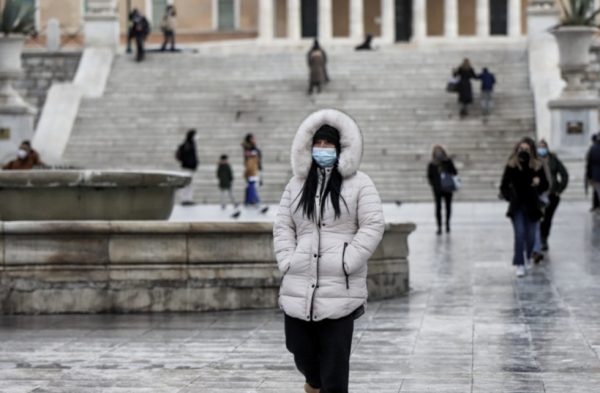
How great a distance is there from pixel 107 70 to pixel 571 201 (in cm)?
1416

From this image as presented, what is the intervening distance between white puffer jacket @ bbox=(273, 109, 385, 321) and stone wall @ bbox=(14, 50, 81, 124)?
3607cm

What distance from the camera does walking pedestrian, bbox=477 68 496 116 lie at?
38156 mm

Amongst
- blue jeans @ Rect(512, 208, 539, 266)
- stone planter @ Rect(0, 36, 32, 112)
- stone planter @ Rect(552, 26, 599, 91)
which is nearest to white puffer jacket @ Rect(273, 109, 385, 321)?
blue jeans @ Rect(512, 208, 539, 266)

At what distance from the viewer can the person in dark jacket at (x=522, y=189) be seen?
1745cm

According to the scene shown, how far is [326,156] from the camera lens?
8.28m

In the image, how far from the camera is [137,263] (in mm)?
14125

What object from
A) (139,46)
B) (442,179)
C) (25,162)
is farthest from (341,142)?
(139,46)

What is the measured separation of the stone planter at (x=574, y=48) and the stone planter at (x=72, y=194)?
21477 millimetres

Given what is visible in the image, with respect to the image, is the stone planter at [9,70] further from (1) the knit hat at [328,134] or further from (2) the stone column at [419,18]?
(2) the stone column at [419,18]

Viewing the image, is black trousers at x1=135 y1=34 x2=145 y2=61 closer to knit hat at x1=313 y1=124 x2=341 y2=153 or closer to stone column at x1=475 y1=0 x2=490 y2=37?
stone column at x1=475 y1=0 x2=490 y2=37

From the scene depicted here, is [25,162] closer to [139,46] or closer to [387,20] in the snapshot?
[139,46]

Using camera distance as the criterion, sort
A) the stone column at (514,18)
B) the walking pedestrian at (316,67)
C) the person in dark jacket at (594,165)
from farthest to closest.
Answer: the stone column at (514,18) < the walking pedestrian at (316,67) < the person in dark jacket at (594,165)

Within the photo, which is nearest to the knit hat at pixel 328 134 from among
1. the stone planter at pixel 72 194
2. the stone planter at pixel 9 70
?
the stone planter at pixel 72 194

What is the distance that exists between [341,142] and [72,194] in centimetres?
744
